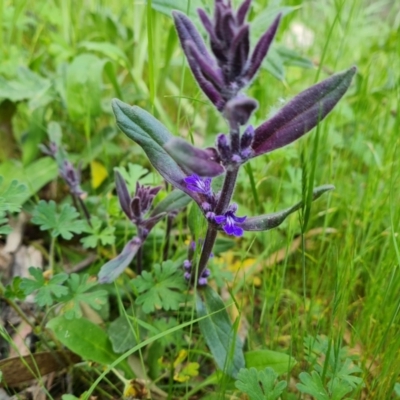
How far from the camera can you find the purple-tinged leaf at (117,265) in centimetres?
154

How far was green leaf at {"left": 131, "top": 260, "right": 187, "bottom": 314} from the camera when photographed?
5.04 feet

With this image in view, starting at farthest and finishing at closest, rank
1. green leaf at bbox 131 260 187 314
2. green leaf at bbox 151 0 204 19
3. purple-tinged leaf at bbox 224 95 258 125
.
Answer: green leaf at bbox 151 0 204 19
green leaf at bbox 131 260 187 314
purple-tinged leaf at bbox 224 95 258 125

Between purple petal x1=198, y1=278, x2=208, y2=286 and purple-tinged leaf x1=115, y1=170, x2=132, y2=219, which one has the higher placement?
purple-tinged leaf x1=115, y1=170, x2=132, y2=219

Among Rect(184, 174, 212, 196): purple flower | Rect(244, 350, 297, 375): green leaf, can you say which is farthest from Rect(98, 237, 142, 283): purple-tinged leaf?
Rect(244, 350, 297, 375): green leaf

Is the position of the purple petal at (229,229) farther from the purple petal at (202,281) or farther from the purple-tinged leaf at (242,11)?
the purple-tinged leaf at (242,11)

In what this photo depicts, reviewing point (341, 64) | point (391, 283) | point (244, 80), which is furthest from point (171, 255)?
point (341, 64)

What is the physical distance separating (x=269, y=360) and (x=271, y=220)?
0.45m

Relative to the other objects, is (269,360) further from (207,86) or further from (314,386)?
(207,86)

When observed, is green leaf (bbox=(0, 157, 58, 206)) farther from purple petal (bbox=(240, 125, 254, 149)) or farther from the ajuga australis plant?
purple petal (bbox=(240, 125, 254, 149))

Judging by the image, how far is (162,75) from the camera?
269 cm

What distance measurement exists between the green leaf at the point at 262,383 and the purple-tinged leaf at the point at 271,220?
1.24ft

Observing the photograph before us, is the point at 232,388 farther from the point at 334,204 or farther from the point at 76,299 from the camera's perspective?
the point at 334,204

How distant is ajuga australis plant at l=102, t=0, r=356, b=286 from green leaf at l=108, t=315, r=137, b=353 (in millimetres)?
213

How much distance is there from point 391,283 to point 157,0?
134cm
